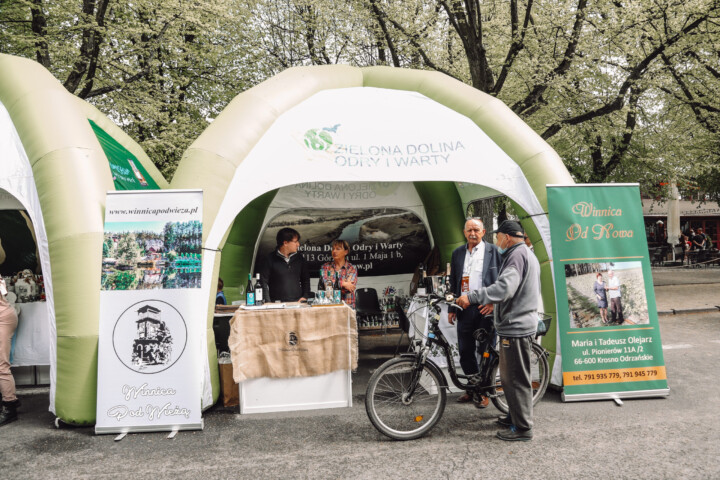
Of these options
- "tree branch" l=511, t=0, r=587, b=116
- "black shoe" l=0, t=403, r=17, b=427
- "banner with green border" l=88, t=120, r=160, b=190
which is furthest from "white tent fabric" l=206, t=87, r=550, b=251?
"tree branch" l=511, t=0, r=587, b=116

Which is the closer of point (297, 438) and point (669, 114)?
point (297, 438)

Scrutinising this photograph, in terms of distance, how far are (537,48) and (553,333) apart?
7037 millimetres

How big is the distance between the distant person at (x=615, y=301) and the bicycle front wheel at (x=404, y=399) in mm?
2288

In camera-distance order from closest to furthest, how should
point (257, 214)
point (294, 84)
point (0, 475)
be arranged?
point (0, 475) → point (294, 84) → point (257, 214)

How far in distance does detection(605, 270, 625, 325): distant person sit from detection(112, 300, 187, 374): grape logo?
4295 millimetres

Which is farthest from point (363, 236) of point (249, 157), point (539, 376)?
point (539, 376)

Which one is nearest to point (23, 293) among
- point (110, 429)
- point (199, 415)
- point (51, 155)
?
point (51, 155)

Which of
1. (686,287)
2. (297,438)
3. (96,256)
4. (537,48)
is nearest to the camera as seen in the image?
(297,438)

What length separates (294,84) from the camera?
611cm

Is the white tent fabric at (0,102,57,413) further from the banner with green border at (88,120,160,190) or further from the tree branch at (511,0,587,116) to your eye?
the tree branch at (511,0,587,116)

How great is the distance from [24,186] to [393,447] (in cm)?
435

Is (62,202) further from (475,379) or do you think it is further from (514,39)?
Answer: (514,39)

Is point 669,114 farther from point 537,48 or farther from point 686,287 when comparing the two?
point 537,48

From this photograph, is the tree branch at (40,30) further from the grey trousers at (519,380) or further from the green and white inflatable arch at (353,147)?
the grey trousers at (519,380)
